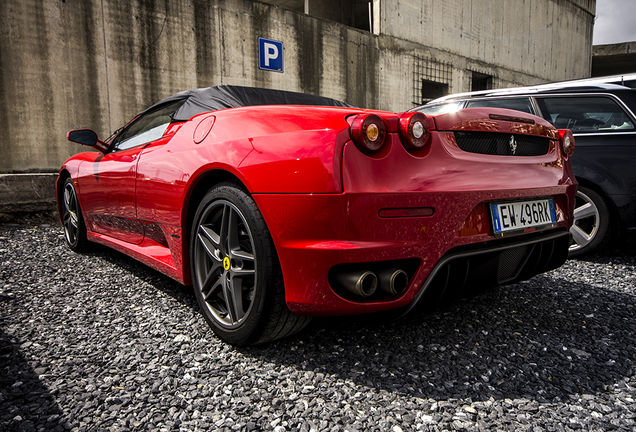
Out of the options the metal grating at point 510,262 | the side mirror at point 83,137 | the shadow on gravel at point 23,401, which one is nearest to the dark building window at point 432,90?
the side mirror at point 83,137

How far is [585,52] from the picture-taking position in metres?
19.1

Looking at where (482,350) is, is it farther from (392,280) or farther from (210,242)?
(210,242)

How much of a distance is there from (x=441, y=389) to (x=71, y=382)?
150cm

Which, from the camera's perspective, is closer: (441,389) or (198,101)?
(441,389)

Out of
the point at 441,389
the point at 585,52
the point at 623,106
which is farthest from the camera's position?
the point at 585,52

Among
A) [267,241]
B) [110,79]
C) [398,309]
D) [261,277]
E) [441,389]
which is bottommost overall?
[441,389]

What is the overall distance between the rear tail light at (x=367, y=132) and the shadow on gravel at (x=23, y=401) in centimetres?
144

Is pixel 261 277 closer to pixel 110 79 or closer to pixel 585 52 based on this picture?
pixel 110 79

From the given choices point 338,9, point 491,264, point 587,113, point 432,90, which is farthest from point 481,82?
point 491,264

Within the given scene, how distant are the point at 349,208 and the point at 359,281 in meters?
0.28

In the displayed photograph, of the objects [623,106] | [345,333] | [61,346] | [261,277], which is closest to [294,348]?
[345,333]

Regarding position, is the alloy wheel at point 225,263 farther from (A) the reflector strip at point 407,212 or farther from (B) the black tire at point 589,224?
(B) the black tire at point 589,224

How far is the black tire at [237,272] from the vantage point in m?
1.79

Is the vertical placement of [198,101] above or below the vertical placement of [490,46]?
below
